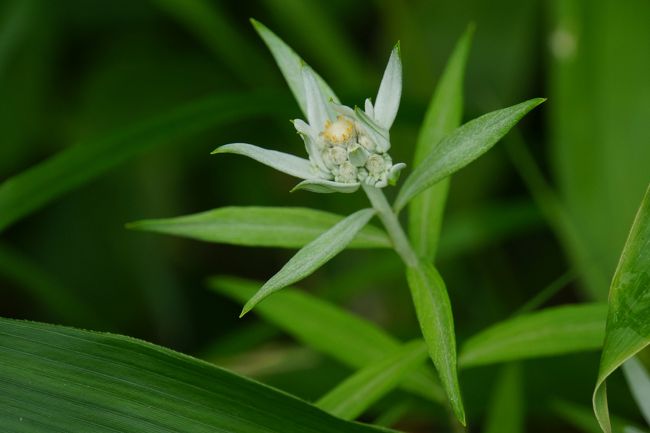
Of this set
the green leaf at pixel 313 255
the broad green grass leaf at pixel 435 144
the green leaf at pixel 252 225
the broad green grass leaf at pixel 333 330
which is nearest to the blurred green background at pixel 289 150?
the broad green grass leaf at pixel 333 330

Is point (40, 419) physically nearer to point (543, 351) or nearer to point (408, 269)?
point (408, 269)

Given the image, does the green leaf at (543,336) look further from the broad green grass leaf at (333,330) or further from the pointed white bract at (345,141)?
the pointed white bract at (345,141)

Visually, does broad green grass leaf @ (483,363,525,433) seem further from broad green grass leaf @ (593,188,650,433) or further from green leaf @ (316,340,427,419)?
broad green grass leaf @ (593,188,650,433)

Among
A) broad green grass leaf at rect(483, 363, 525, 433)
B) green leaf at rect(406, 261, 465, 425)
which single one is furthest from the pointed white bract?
broad green grass leaf at rect(483, 363, 525, 433)

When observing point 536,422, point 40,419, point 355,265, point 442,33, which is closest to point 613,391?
point 536,422

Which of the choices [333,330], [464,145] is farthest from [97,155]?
[464,145]

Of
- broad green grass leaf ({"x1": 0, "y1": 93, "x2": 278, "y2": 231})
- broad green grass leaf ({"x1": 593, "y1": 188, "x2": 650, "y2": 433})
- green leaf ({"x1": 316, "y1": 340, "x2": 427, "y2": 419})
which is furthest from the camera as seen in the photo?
broad green grass leaf ({"x1": 0, "y1": 93, "x2": 278, "y2": 231})
